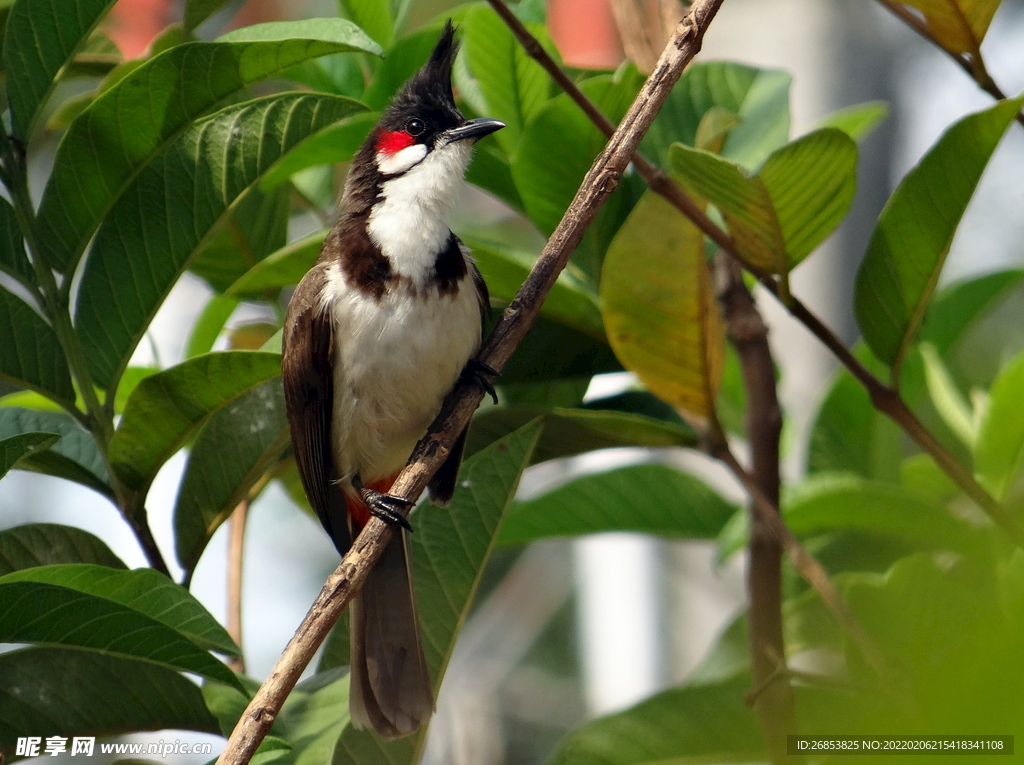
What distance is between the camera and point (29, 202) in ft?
3.92

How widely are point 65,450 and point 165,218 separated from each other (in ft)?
1.01

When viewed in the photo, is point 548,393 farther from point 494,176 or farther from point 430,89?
point 430,89

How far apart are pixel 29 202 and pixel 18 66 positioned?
0.15 m

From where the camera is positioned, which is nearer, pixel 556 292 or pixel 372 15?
pixel 556 292

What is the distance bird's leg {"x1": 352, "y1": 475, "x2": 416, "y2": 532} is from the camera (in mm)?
1117

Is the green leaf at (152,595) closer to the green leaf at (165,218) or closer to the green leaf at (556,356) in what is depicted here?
the green leaf at (165,218)

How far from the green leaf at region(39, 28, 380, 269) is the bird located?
303 mm

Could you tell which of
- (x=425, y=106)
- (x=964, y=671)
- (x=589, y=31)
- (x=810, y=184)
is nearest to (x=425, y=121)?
(x=425, y=106)

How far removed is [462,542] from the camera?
1210 millimetres

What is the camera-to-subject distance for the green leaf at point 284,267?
1.30 meters

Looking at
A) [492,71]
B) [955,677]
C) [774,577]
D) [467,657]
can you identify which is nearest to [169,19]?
[467,657]

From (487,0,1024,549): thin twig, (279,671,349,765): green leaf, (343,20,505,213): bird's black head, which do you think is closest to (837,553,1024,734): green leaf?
(487,0,1024,549): thin twig

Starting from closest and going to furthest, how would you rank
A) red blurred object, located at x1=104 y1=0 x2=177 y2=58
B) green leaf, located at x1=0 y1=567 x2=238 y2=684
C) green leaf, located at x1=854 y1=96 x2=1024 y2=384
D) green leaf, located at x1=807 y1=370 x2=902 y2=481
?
1. green leaf, located at x1=0 y1=567 x2=238 y2=684
2. green leaf, located at x1=854 y1=96 x2=1024 y2=384
3. green leaf, located at x1=807 y1=370 x2=902 y2=481
4. red blurred object, located at x1=104 y1=0 x2=177 y2=58

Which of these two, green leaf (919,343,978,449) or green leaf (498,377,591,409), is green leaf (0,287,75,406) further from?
green leaf (919,343,978,449)
